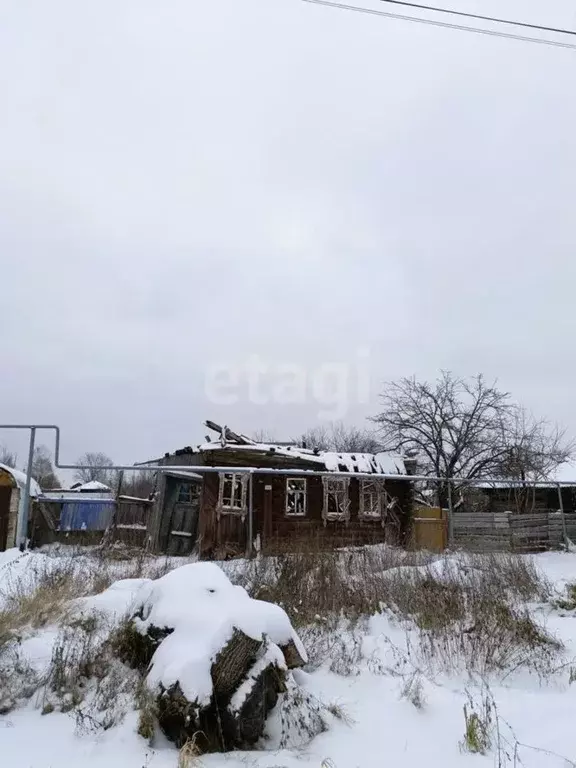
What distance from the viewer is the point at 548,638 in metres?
6.62

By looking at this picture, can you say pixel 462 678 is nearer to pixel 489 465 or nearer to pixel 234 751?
pixel 234 751

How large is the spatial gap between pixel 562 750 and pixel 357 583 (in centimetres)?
443

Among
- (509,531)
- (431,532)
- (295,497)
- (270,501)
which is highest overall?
(295,497)

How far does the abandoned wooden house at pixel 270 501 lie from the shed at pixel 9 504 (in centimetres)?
291

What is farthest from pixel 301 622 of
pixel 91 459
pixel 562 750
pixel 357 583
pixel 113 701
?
pixel 91 459

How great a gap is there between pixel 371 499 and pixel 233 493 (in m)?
4.45

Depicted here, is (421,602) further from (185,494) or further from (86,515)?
(185,494)

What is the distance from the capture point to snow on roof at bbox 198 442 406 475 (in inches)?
645

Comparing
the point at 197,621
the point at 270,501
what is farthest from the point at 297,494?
the point at 197,621

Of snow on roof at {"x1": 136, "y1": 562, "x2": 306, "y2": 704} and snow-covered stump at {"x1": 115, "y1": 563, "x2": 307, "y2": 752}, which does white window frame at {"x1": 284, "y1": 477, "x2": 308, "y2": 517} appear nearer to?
snow on roof at {"x1": 136, "y1": 562, "x2": 306, "y2": 704}

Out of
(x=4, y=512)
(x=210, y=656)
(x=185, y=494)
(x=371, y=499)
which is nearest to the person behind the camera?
(x=210, y=656)

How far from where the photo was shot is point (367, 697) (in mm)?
5402

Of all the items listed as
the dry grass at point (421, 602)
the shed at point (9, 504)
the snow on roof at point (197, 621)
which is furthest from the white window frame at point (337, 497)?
the snow on roof at point (197, 621)

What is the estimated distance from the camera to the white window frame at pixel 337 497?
1712 centimetres
